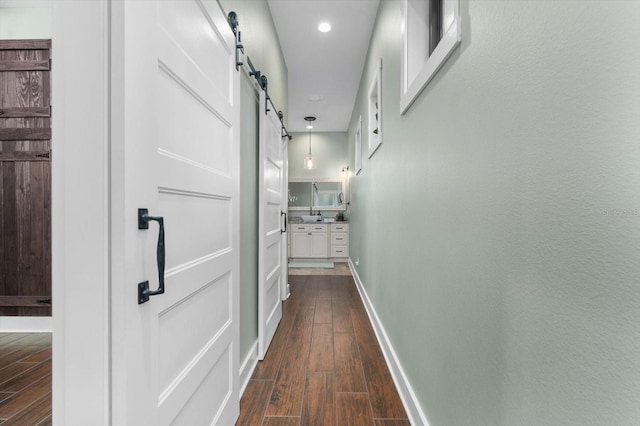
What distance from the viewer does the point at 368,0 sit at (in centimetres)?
265

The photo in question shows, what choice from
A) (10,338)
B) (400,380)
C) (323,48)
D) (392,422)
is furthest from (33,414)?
(323,48)

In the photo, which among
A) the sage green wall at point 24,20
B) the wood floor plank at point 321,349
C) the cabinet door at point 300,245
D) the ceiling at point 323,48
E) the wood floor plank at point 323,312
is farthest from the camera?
the cabinet door at point 300,245

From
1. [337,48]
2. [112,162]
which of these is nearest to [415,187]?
[112,162]

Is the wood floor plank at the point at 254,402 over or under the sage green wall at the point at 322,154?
under

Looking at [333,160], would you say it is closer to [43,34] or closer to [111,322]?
[43,34]

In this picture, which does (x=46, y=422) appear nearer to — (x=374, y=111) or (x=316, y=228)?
(x=374, y=111)

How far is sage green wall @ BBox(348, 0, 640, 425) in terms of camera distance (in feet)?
1.45

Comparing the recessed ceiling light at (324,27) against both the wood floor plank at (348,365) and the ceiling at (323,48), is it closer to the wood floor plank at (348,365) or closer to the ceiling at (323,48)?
the ceiling at (323,48)

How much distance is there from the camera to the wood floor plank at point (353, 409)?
147 centimetres

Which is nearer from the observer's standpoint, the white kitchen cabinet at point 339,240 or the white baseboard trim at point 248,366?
the white baseboard trim at point 248,366

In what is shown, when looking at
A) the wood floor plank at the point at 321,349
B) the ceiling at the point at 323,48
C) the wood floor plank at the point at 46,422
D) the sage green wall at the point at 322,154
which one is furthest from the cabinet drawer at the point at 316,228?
the wood floor plank at the point at 46,422

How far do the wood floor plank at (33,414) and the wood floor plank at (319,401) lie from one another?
4.26 ft

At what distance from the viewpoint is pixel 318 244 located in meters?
6.26

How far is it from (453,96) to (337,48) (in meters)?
2.88
